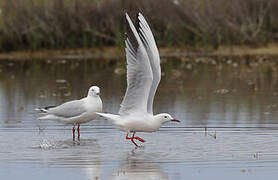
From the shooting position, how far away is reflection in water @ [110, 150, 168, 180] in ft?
28.4

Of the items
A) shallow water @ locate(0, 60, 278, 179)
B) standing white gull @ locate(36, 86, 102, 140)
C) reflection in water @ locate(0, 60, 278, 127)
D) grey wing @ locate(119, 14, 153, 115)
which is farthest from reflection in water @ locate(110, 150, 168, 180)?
reflection in water @ locate(0, 60, 278, 127)

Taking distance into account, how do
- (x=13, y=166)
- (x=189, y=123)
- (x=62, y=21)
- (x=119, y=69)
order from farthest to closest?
(x=62, y=21) → (x=119, y=69) → (x=189, y=123) → (x=13, y=166)

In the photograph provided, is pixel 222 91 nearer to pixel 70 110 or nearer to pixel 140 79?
pixel 70 110

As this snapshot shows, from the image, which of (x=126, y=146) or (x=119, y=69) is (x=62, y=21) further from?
(x=126, y=146)

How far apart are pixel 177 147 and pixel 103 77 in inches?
478

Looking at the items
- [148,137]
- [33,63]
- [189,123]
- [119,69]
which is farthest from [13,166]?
[33,63]

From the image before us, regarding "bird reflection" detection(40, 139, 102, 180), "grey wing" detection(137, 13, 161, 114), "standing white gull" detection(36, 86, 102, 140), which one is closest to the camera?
"bird reflection" detection(40, 139, 102, 180)

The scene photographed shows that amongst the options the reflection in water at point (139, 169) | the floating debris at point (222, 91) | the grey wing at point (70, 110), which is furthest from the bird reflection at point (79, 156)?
the floating debris at point (222, 91)

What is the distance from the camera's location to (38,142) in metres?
11.4

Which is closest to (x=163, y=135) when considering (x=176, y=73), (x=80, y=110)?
(x=80, y=110)

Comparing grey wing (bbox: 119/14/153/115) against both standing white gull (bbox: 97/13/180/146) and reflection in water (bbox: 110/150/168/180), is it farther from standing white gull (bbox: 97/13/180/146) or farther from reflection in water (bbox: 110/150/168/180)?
reflection in water (bbox: 110/150/168/180)

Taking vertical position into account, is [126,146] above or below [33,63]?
below

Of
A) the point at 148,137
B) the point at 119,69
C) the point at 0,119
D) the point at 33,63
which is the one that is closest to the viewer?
the point at 148,137

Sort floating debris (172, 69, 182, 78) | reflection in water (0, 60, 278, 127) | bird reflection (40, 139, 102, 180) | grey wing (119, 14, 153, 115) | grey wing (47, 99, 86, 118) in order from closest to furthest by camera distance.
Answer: bird reflection (40, 139, 102, 180) < grey wing (119, 14, 153, 115) < grey wing (47, 99, 86, 118) < reflection in water (0, 60, 278, 127) < floating debris (172, 69, 182, 78)
